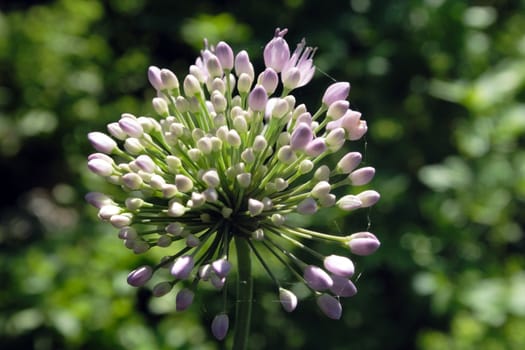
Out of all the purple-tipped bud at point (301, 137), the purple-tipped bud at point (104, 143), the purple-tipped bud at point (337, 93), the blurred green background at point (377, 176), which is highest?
the purple-tipped bud at point (337, 93)

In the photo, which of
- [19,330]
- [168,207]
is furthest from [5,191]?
[168,207]

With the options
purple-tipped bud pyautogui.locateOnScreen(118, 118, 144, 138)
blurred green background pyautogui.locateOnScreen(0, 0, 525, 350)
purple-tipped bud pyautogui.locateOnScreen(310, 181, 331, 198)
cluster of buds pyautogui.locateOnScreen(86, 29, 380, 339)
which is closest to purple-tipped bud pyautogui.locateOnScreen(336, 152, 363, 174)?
cluster of buds pyautogui.locateOnScreen(86, 29, 380, 339)

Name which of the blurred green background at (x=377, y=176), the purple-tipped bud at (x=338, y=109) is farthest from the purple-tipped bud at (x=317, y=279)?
the blurred green background at (x=377, y=176)

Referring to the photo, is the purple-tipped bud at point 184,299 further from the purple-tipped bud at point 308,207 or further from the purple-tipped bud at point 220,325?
the purple-tipped bud at point 308,207

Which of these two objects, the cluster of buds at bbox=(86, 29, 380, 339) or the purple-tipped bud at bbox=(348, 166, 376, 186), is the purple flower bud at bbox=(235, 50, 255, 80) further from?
the purple-tipped bud at bbox=(348, 166, 376, 186)

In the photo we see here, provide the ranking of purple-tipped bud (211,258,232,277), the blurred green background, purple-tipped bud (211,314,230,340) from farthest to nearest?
the blurred green background → purple-tipped bud (211,314,230,340) → purple-tipped bud (211,258,232,277)

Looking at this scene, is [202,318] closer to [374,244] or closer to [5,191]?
[374,244]

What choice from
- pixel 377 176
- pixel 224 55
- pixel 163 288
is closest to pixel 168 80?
pixel 224 55

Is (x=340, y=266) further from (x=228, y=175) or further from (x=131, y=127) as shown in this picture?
(x=131, y=127)
